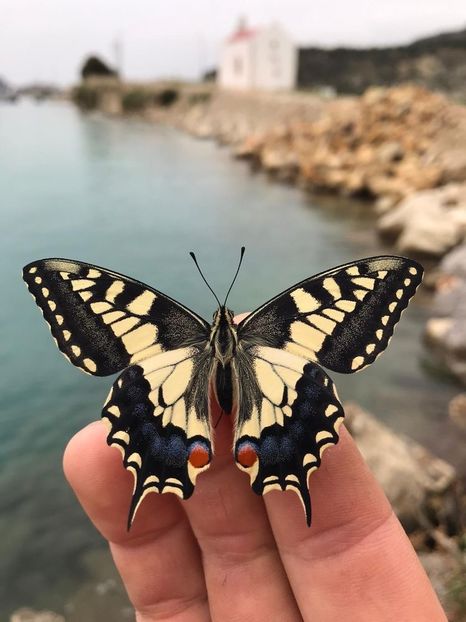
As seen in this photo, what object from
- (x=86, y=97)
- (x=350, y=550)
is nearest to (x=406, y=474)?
(x=350, y=550)

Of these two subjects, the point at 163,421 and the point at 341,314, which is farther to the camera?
the point at 341,314

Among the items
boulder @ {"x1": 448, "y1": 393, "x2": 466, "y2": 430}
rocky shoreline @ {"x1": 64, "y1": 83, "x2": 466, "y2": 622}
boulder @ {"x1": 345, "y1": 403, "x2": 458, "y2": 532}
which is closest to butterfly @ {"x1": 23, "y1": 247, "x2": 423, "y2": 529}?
rocky shoreline @ {"x1": 64, "y1": 83, "x2": 466, "y2": 622}

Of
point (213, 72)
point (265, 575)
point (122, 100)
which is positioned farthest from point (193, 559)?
point (213, 72)

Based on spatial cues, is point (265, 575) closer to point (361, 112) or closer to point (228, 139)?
point (361, 112)

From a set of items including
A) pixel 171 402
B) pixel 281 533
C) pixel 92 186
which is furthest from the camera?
pixel 92 186

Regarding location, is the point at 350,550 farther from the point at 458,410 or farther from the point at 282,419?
the point at 458,410
